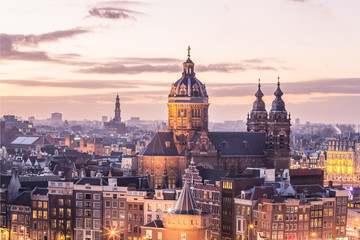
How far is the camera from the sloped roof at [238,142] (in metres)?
160

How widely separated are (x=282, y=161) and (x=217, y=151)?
47.1ft

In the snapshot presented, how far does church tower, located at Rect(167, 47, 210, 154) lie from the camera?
15962 centimetres

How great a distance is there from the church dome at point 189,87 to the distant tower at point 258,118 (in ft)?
70.6

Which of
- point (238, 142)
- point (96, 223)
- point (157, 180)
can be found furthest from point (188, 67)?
point (96, 223)

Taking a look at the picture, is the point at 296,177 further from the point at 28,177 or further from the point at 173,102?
the point at 28,177

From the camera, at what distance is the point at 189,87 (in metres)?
160

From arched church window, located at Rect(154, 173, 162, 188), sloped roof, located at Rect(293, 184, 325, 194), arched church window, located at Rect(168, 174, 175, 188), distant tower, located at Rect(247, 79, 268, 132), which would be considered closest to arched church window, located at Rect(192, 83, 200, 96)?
arched church window, located at Rect(168, 174, 175, 188)

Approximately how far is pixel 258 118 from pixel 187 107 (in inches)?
1023

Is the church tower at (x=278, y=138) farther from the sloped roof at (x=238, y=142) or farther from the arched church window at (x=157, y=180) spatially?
the arched church window at (x=157, y=180)

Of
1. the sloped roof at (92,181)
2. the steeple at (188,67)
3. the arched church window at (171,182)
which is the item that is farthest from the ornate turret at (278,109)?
the sloped roof at (92,181)

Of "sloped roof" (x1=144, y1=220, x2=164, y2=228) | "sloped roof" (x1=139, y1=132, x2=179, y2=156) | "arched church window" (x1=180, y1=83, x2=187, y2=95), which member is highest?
"arched church window" (x1=180, y1=83, x2=187, y2=95)

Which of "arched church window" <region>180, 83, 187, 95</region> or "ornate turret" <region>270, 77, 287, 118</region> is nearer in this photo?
→ "arched church window" <region>180, 83, 187, 95</region>

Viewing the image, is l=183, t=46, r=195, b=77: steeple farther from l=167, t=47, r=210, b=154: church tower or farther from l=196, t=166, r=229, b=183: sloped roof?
l=196, t=166, r=229, b=183: sloped roof

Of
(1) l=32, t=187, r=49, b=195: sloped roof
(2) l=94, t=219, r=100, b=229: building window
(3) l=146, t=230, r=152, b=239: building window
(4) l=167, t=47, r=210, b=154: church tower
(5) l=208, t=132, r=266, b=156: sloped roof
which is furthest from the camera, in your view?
(5) l=208, t=132, r=266, b=156: sloped roof
